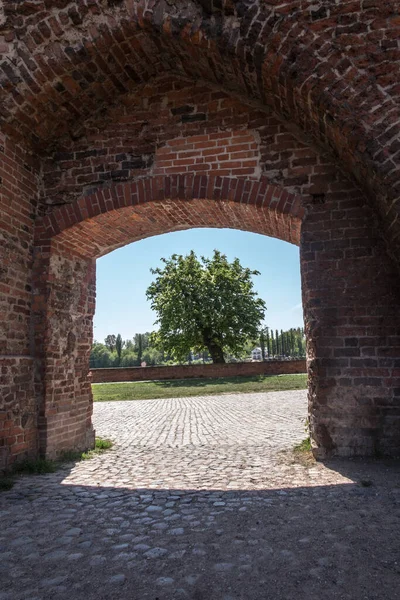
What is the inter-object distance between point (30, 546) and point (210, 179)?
166 inches

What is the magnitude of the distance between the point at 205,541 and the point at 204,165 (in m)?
4.19

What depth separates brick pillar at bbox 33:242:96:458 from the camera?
17.9 feet

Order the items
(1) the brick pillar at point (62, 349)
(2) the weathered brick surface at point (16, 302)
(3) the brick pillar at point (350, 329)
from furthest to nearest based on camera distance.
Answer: (1) the brick pillar at point (62, 349), (2) the weathered brick surface at point (16, 302), (3) the brick pillar at point (350, 329)

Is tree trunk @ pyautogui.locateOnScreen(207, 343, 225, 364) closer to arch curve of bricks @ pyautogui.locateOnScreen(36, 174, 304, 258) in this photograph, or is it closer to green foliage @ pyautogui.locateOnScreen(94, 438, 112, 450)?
green foliage @ pyautogui.locateOnScreen(94, 438, 112, 450)

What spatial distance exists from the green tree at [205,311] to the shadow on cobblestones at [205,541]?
2307 centimetres

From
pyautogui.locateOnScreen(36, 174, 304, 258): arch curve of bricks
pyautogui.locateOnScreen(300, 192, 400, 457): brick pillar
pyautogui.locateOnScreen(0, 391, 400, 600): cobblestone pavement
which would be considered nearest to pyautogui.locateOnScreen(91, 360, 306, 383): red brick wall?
pyautogui.locateOnScreen(0, 391, 400, 600): cobblestone pavement

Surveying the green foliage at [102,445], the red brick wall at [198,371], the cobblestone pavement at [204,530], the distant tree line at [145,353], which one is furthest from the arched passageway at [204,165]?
the distant tree line at [145,353]

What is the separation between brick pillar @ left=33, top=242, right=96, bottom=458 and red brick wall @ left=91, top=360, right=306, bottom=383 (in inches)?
742

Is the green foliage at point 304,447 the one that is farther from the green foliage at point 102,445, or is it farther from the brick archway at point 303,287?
the green foliage at point 102,445

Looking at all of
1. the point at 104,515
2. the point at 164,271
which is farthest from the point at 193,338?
the point at 104,515

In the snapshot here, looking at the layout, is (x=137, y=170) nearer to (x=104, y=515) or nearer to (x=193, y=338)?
(x=104, y=515)

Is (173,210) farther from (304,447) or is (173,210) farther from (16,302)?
(304,447)

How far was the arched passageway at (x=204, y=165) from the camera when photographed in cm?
418

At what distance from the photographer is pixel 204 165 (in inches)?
214
